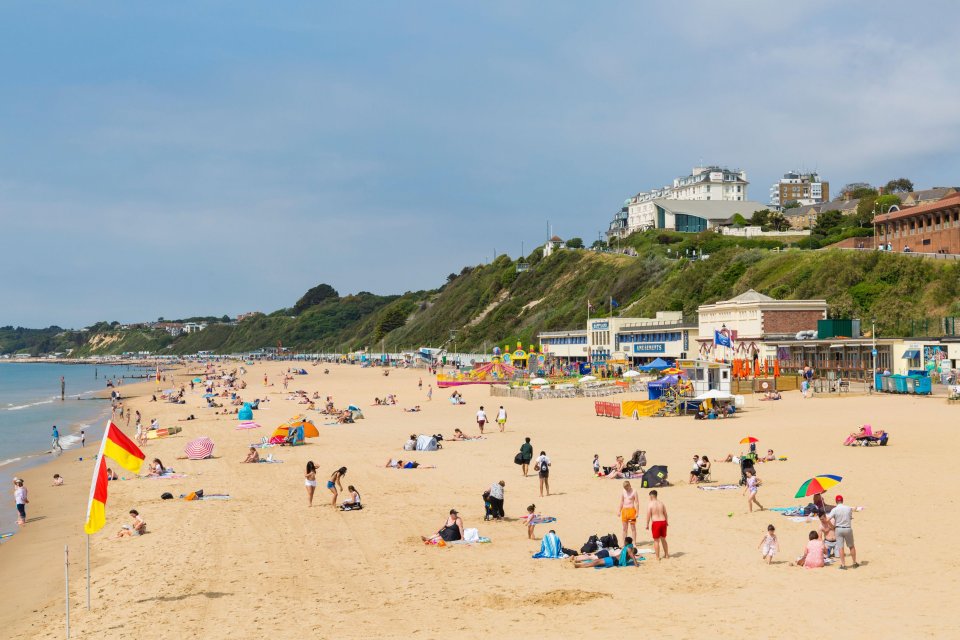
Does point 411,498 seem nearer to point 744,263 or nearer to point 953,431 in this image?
point 953,431

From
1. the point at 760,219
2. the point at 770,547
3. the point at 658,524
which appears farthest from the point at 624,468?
the point at 760,219

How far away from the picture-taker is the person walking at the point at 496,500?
16.0 meters

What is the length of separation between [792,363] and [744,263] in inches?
1307

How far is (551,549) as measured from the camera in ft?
42.9

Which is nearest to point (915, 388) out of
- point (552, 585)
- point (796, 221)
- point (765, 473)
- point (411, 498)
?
point (765, 473)

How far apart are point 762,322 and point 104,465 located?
45.0 metres

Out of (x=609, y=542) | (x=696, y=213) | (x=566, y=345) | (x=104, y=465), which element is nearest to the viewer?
(x=104, y=465)

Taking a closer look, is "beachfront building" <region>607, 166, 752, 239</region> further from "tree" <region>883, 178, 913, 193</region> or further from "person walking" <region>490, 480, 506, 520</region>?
"person walking" <region>490, 480, 506, 520</region>

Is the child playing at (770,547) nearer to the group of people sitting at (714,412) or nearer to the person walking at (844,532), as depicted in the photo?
the person walking at (844,532)

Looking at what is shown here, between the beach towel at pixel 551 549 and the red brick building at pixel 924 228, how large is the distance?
2439 inches

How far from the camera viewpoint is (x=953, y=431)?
2408cm

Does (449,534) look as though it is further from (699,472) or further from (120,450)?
(699,472)


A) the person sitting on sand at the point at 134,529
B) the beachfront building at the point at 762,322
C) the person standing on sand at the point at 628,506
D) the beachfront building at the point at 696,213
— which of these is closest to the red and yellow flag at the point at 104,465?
the person sitting on sand at the point at 134,529

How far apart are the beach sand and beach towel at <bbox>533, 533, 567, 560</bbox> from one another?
289 mm
